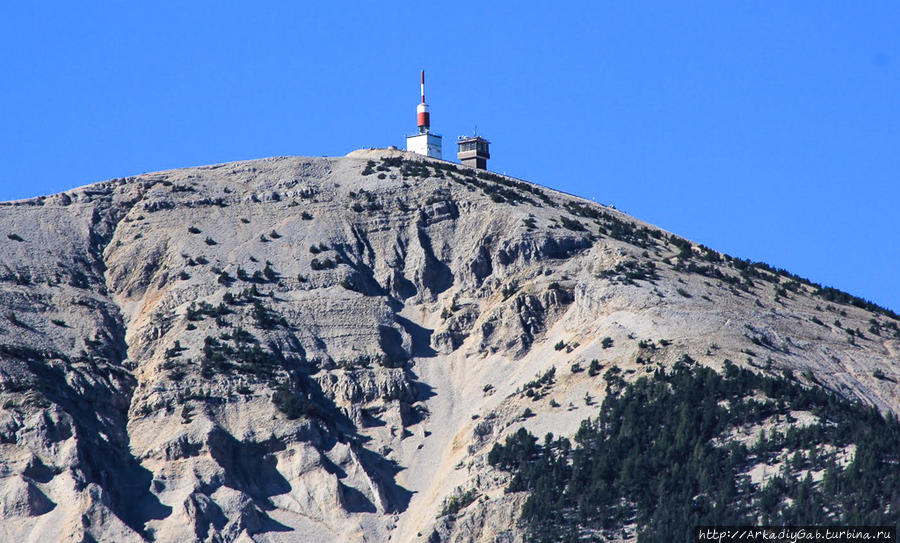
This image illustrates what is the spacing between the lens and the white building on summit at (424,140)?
19325 centimetres

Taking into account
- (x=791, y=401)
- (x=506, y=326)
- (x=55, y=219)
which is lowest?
(x=791, y=401)

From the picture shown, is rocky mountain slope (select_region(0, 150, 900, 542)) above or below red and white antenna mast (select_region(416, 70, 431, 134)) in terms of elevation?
below

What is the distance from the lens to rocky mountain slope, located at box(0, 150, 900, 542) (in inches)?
5605

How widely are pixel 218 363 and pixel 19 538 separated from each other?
21508 millimetres

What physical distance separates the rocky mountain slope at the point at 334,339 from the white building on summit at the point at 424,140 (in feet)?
29.5

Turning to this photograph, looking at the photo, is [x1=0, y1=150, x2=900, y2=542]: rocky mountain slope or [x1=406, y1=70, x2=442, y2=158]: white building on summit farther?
[x1=406, y1=70, x2=442, y2=158]: white building on summit

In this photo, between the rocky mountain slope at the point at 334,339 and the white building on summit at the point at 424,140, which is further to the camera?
the white building on summit at the point at 424,140

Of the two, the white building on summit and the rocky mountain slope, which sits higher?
the white building on summit

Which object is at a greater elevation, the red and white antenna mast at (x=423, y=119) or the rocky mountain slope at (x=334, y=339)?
the red and white antenna mast at (x=423, y=119)

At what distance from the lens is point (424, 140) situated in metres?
193

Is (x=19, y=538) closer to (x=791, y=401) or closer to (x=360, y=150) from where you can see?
(x=791, y=401)

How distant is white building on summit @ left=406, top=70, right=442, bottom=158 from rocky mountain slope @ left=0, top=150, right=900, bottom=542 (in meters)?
8.98

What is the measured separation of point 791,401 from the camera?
141m

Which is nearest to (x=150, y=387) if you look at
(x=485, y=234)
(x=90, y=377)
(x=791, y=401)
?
(x=90, y=377)
